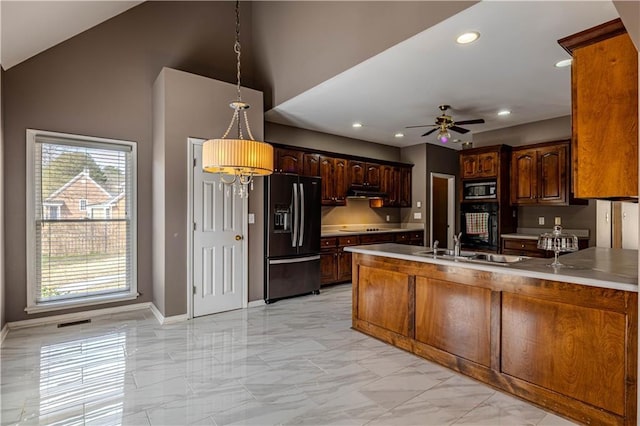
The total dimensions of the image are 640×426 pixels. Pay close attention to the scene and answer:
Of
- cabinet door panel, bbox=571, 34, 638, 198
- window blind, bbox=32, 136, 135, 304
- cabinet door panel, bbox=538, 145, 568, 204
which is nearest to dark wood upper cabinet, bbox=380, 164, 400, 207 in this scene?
cabinet door panel, bbox=538, 145, 568, 204

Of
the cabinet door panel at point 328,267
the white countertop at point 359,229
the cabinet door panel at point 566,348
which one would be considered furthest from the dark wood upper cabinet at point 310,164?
the cabinet door panel at point 566,348

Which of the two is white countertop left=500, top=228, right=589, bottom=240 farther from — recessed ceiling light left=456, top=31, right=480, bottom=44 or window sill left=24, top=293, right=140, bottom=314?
window sill left=24, top=293, right=140, bottom=314

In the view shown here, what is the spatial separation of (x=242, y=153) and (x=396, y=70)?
1894 millimetres

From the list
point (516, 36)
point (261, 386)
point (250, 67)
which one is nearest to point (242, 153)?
point (261, 386)

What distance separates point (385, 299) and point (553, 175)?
12.2 feet

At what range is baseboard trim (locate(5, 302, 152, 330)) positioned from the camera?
3.73 meters

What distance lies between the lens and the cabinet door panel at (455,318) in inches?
100

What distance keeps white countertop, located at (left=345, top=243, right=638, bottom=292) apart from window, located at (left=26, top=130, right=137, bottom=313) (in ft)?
11.1

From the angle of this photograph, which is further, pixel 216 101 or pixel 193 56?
pixel 193 56

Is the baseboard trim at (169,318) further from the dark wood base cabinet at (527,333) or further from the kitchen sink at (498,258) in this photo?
the kitchen sink at (498,258)

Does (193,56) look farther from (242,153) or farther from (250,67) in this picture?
(242,153)

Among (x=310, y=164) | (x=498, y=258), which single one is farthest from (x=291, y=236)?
(x=498, y=258)

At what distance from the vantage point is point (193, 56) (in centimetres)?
486

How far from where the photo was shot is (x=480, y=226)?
5789mm
